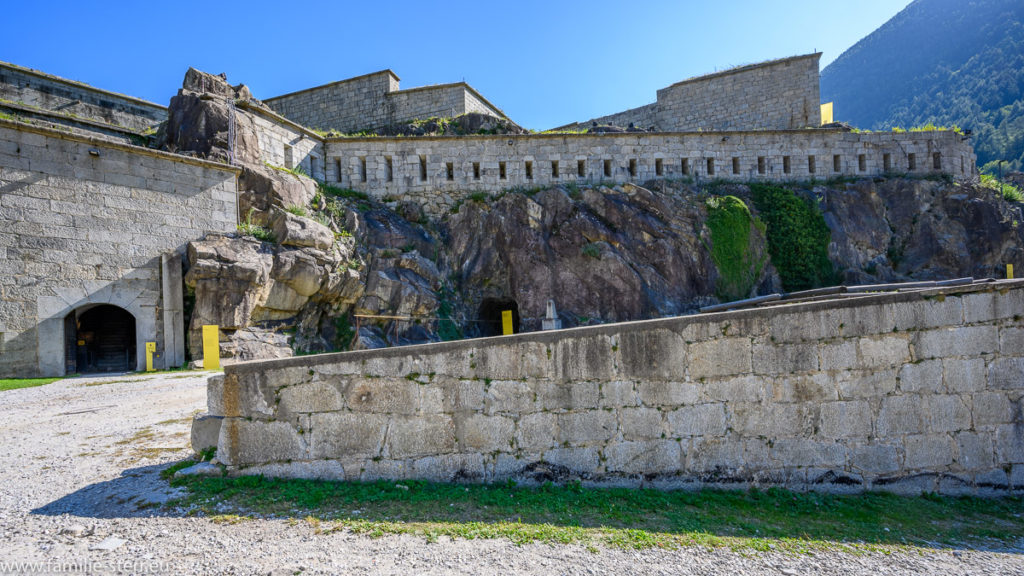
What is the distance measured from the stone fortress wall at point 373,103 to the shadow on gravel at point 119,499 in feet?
88.2

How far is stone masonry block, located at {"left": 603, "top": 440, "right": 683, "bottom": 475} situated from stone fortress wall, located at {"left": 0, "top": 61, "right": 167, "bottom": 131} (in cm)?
2763

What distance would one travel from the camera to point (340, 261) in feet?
63.2

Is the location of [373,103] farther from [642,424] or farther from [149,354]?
[642,424]

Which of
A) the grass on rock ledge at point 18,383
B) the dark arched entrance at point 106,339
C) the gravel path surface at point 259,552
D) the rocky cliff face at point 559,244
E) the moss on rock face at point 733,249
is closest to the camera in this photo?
the gravel path surface at point 259,552

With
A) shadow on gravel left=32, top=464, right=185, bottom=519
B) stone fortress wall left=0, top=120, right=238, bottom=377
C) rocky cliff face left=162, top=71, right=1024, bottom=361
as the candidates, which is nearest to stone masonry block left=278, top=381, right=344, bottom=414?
shadow on gravel left=32, top=464, right=185, bottom=519

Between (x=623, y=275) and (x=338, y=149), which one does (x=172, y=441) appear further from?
(x=338, y=149)

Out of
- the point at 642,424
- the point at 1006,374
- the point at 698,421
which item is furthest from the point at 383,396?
the point at 1006,374

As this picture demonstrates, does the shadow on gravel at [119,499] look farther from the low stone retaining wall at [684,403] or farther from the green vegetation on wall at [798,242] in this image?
the green vegetation on wall at [798,242]

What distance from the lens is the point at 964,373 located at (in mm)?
5035

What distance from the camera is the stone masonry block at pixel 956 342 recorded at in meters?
5.02

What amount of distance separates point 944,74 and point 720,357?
4143 inches

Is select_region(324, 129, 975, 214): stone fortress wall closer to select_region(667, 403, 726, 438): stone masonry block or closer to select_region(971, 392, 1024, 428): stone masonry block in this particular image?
select_region(667, 403, 726, 438): stone masonry block

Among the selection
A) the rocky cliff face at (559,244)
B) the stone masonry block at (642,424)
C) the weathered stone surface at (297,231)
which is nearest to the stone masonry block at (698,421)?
the stone masonry block at (642,424)

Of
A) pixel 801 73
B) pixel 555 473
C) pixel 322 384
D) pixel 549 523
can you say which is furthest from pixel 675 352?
pixel 801 73
